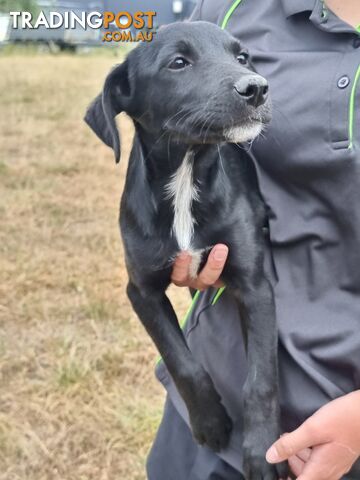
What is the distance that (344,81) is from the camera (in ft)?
4.07

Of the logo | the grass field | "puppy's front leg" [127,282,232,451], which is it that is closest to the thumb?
"puppy's front leg" [127,282,232,451]

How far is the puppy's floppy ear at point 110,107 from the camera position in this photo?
1.54 m

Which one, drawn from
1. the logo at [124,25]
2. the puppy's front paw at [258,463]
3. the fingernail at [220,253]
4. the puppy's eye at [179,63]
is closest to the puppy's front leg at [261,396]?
the puppy's front paw at [258,463]

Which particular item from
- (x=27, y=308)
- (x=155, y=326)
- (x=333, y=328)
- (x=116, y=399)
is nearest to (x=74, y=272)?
(x=27, y=308)

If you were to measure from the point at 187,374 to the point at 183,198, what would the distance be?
1.12ft

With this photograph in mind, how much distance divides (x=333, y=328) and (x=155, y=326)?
15.0 inches

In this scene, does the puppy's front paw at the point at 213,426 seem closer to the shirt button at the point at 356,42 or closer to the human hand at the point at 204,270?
the human hand at the point at 204,270

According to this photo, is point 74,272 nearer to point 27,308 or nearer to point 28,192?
point 27,308

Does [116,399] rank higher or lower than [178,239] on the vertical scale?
lower

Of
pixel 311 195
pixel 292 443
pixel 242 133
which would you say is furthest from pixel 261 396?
pixel 242 133

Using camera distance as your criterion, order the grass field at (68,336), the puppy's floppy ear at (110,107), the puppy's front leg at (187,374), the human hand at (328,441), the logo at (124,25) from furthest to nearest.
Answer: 1. the grass field at (68,336)
2. the logo at (124,25)
3. the puppy's floppy ear at (110,107)
4. the puppy's front leg at (187,374)
5. the human hand at (328,441)

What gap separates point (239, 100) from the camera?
133 centimetres

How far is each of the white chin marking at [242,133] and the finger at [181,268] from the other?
0.24m

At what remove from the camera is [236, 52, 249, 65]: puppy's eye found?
1.45m
